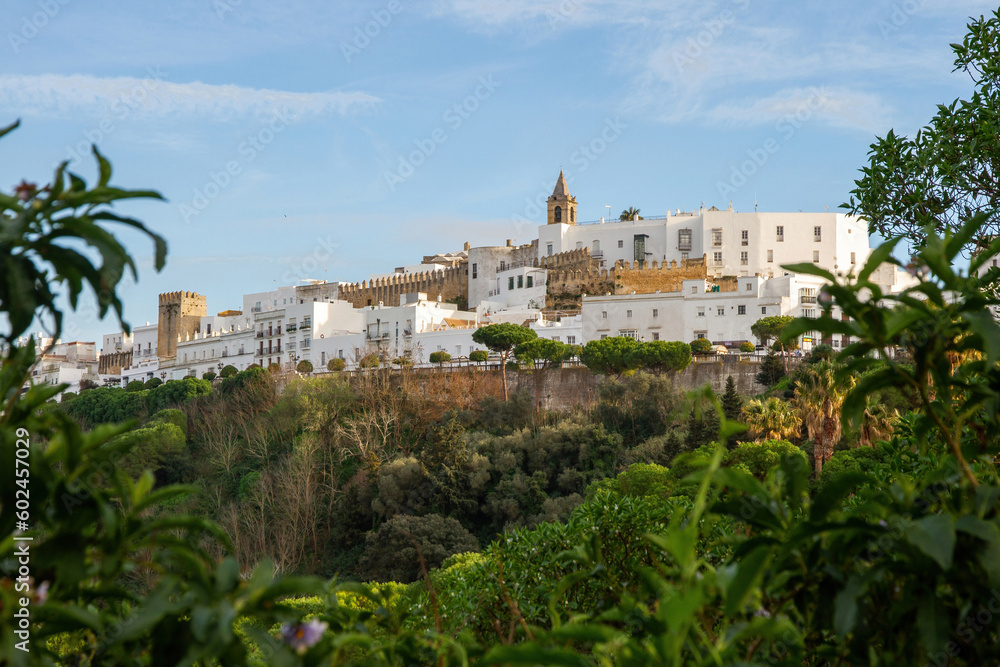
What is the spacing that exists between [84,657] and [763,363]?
119ft

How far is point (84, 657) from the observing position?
2098 millimetres

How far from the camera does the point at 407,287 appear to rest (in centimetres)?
6184

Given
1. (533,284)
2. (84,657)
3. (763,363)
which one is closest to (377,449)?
(763,363)

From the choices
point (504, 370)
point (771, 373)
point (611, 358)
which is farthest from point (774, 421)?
point (504, 370)

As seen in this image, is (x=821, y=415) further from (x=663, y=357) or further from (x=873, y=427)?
(x=663, y=357)

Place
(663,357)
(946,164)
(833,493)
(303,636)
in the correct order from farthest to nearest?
(663,357) < (946,164) < (833,493) < (303,636)

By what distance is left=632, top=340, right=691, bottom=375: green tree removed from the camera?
37.3 meters

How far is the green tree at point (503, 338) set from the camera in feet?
133

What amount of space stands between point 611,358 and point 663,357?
203cm

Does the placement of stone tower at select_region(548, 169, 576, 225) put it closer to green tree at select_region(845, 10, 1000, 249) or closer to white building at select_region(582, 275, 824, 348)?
white building at select_region(582, 275, 824, 348)

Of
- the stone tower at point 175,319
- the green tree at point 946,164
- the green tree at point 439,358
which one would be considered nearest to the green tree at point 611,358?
the green tree at point 439,358

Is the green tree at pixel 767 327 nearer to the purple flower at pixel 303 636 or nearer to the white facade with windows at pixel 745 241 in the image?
the white facade with windows at pixel 745 241

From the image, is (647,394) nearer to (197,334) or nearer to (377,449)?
(377,449)

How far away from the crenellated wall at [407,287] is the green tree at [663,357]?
76.0ft
